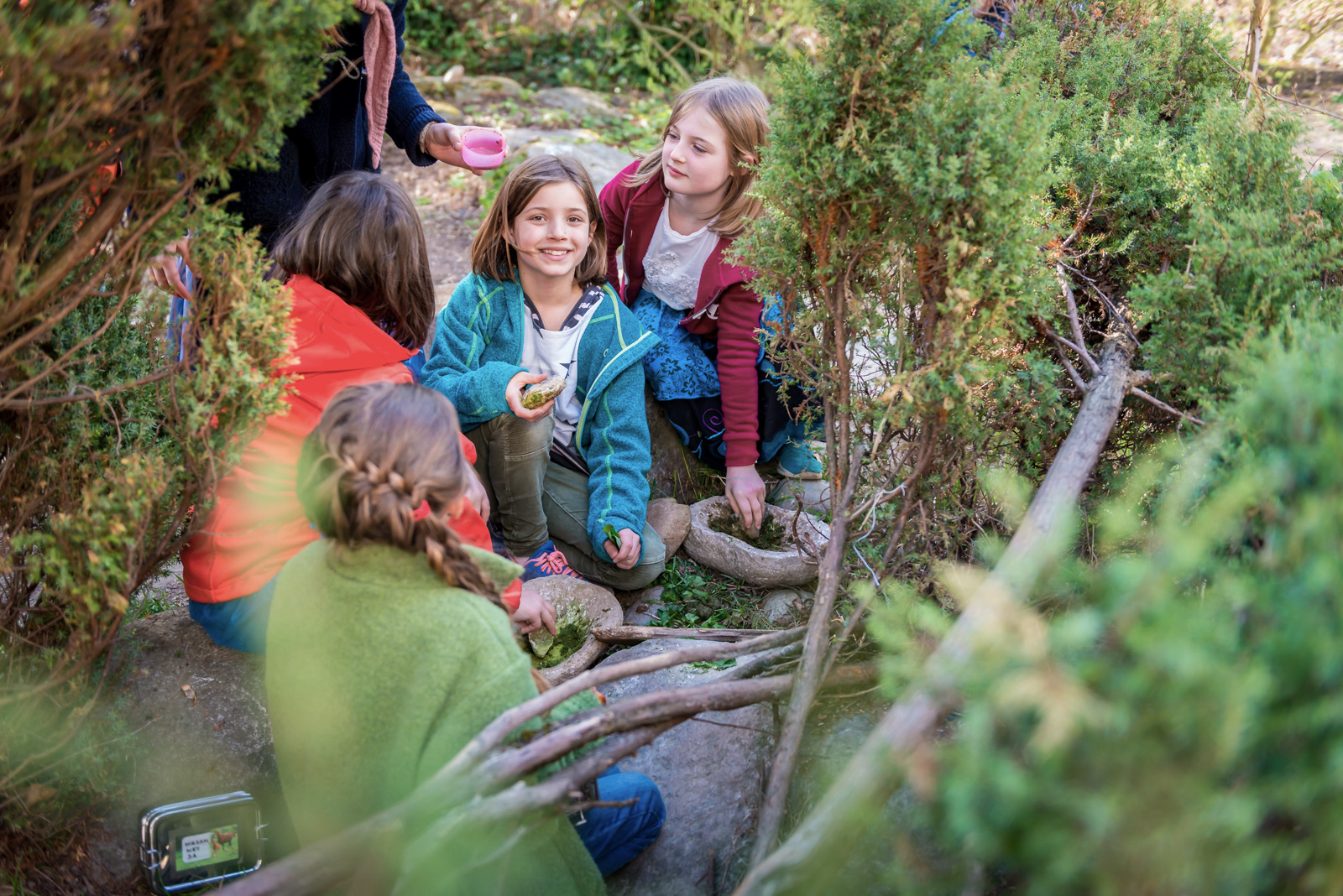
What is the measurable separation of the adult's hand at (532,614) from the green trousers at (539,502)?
46 cm

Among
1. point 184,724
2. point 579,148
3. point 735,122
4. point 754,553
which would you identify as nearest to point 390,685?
point 184,724

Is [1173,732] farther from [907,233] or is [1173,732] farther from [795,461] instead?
[795,461]

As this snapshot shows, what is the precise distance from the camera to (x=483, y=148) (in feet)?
10.9

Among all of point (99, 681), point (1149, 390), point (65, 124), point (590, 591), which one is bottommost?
point (590, 591)

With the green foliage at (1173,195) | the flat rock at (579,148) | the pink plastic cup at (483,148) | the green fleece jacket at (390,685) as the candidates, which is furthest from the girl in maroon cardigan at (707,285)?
the flat rock at (579,148)

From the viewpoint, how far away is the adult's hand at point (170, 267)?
2.00m

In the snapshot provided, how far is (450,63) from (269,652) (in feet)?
30.7

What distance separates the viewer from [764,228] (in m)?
2.40

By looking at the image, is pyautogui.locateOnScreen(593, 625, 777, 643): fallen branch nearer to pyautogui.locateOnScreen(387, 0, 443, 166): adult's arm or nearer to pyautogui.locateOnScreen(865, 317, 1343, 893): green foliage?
pyautogui.locateOnScreen(865, 317, 1343, 893): green foliage

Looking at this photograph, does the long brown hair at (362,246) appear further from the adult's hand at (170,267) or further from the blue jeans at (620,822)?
the blue jeans at (620,822)

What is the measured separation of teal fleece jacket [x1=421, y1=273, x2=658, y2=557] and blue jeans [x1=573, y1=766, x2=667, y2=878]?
4.27 ft

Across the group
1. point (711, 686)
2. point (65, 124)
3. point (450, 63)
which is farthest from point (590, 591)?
point (450, 63)

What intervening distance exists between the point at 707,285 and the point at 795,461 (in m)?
0.98

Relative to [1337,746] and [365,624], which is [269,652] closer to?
[365,624]
